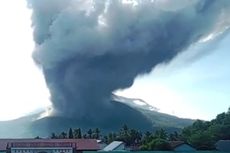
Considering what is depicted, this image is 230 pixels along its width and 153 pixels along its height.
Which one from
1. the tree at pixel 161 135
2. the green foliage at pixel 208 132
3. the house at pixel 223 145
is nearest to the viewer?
the house at pixel 223 145

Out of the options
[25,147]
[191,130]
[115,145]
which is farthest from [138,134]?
[25,147]

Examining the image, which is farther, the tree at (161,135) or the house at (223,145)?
the tree at (161,135)

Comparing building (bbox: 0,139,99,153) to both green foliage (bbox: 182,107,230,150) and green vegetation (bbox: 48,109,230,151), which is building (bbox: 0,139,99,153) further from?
green foliage (bbox: 182,107,230,150)

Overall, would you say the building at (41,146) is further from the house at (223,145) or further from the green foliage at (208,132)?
the green foliage at (208,132)

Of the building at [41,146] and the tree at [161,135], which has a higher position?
the tree at [161,135]

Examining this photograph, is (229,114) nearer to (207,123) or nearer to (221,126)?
(207,123)

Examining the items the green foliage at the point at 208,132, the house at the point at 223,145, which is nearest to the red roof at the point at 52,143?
the house at the point at 223,145

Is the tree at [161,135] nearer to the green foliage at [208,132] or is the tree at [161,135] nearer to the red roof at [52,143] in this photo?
the green foliage at [208,132]

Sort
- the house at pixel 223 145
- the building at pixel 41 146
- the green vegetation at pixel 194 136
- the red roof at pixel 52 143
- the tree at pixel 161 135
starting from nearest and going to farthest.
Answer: the building at pixel 41 146 → the red roof at pixel 52 143 → the house at pixel 223 145 → the green vegetation at pixel 194 136 → the tree at pixel 161 135

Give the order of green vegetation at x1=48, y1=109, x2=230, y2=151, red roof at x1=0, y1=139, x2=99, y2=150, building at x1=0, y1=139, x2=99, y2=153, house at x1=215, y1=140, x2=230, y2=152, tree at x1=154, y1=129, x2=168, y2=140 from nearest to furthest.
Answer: building at x1=0, y1=139, x2=99, y2=153 < red roof at x1=0, y1=139, x2=99, y2=150 < house at x1=215, y1=140, x2=230, y2=152 < green vegetation at x1=48, y1=109, x2=230, y2=151 < tree at x1=154, y1=129, x2=168, y2=140

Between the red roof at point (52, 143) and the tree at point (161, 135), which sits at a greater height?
the tree at point (161, 135)

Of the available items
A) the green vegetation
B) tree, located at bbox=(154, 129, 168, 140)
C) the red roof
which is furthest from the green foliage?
the red roof

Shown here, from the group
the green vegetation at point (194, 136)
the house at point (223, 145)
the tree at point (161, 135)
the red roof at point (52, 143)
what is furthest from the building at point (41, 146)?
the tree at point (161, 135)

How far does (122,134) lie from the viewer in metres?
87.0
